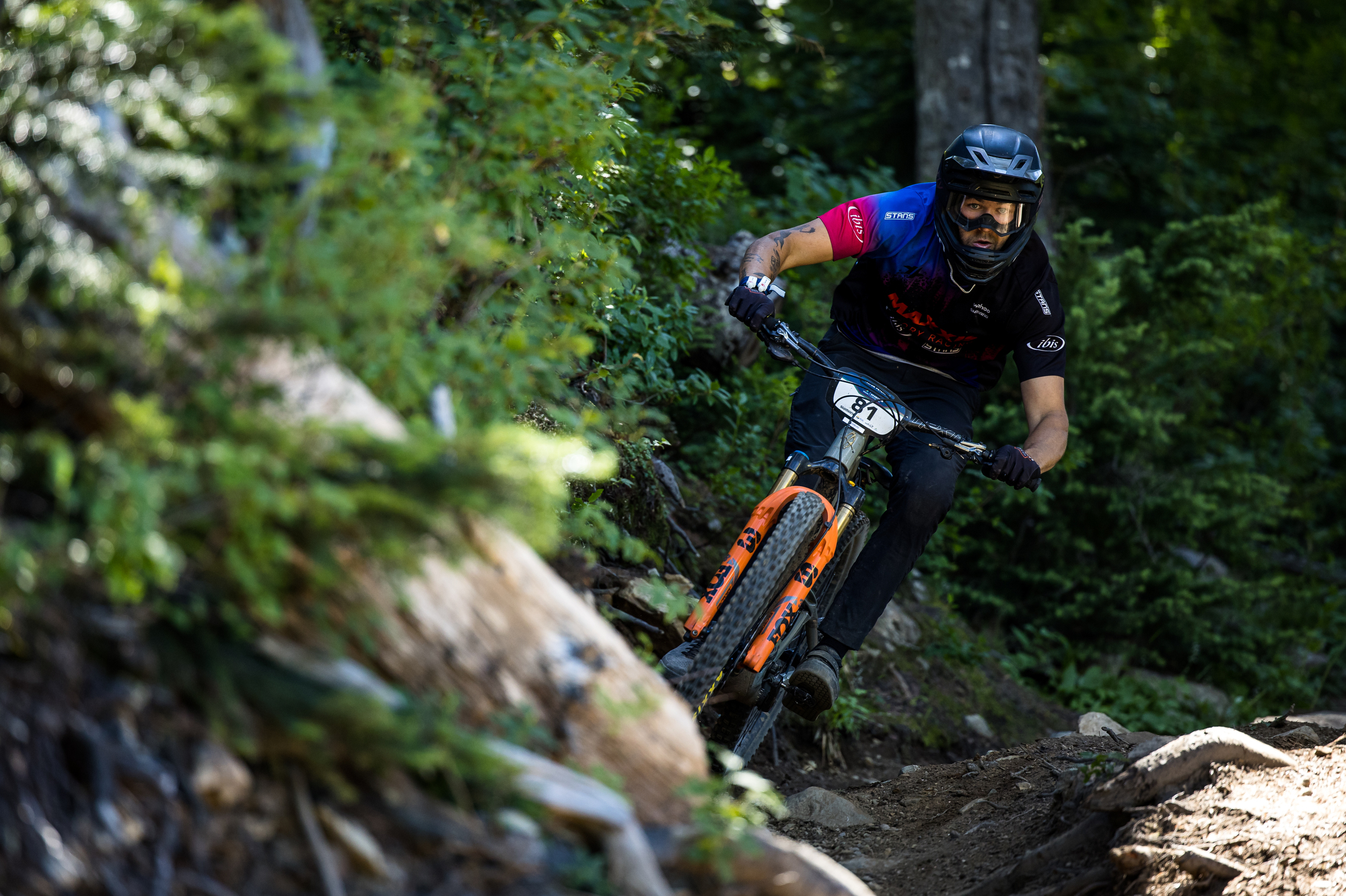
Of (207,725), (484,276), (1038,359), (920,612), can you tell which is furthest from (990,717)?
(207,725)

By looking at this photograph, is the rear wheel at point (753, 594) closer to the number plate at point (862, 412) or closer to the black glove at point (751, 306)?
the number plate at point (862, 412)

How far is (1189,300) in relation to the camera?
760cm

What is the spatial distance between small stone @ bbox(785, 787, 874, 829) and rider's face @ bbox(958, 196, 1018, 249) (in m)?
2.25

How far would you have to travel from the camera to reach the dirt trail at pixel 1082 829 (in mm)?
3064

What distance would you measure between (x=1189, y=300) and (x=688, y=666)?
5.79m

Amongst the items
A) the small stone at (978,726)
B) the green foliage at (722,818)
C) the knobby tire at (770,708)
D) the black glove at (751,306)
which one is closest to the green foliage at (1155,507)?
the small stone at (978,726)

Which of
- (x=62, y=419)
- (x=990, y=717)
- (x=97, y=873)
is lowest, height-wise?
(x=990, y=717)

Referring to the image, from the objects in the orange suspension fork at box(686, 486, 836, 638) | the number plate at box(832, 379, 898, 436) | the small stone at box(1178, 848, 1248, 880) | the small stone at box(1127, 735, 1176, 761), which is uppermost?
the number plate at box(832, 379, 898, 436)

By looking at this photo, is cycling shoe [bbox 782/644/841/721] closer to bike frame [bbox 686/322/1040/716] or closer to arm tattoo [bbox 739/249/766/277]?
bike frame [bbox 686/322/1040/716]

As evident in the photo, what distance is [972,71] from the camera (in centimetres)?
814

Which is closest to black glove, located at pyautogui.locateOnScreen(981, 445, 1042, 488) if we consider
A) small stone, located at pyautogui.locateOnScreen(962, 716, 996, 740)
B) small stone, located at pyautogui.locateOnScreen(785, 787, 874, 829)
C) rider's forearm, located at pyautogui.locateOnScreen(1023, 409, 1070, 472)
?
rider's forearm, located at pyautogui.locateOnScreen(1023, 409, 1070, 472)

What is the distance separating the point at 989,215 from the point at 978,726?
2877 millimetres

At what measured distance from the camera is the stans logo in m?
4.42

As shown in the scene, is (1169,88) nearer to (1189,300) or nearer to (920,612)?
(1189,300)
